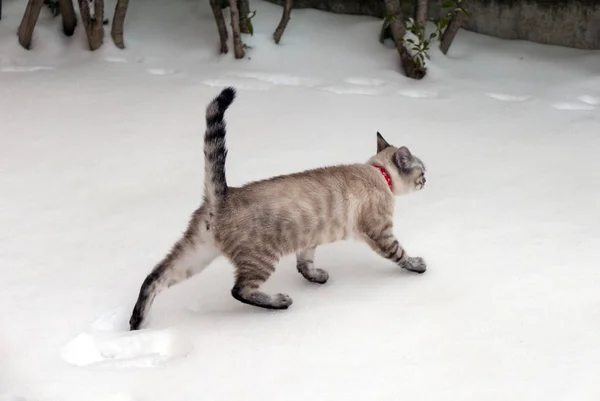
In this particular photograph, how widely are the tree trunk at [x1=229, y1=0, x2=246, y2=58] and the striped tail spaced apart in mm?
2751

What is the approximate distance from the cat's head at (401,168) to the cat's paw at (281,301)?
66cm

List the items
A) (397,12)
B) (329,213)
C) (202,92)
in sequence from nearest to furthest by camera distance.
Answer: (329,213) → (202,92) → (397,12)

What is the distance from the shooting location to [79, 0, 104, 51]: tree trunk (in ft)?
16.7

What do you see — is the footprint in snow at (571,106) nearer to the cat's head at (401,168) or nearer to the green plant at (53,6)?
the cat's head at (401,168)

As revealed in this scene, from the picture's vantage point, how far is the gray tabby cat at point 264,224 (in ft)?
7.89

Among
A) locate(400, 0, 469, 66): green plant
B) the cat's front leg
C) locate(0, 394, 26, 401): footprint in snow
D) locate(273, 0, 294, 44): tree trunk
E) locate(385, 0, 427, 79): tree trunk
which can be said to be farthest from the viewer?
locate(273, 0, 294, 44): tree trunk

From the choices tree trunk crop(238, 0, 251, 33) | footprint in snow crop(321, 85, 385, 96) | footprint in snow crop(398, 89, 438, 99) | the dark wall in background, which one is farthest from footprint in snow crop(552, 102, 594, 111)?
tree trunk crop(238, 0, 251, 33)

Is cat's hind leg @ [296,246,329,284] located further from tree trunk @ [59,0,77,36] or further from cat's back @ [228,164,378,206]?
tree trunk @ [59,0,77,36]

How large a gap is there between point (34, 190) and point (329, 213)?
168cm

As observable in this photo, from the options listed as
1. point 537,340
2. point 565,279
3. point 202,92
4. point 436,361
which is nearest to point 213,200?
point 436,361

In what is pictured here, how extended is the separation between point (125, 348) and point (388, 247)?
1042mm

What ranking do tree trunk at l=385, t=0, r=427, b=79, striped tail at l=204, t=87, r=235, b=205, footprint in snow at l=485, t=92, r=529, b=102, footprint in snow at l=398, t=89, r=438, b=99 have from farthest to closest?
tree trunk at l=385, t=0, r=427, b=79
footprint in snow at l=398, t=89, r=438, b=99
footprint in snow at l=485, t=92, r=529, b=102
striped tail at l=204, t=87, r=235, b=205

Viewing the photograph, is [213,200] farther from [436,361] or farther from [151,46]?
[151,46]

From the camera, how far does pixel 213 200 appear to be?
2.42m
